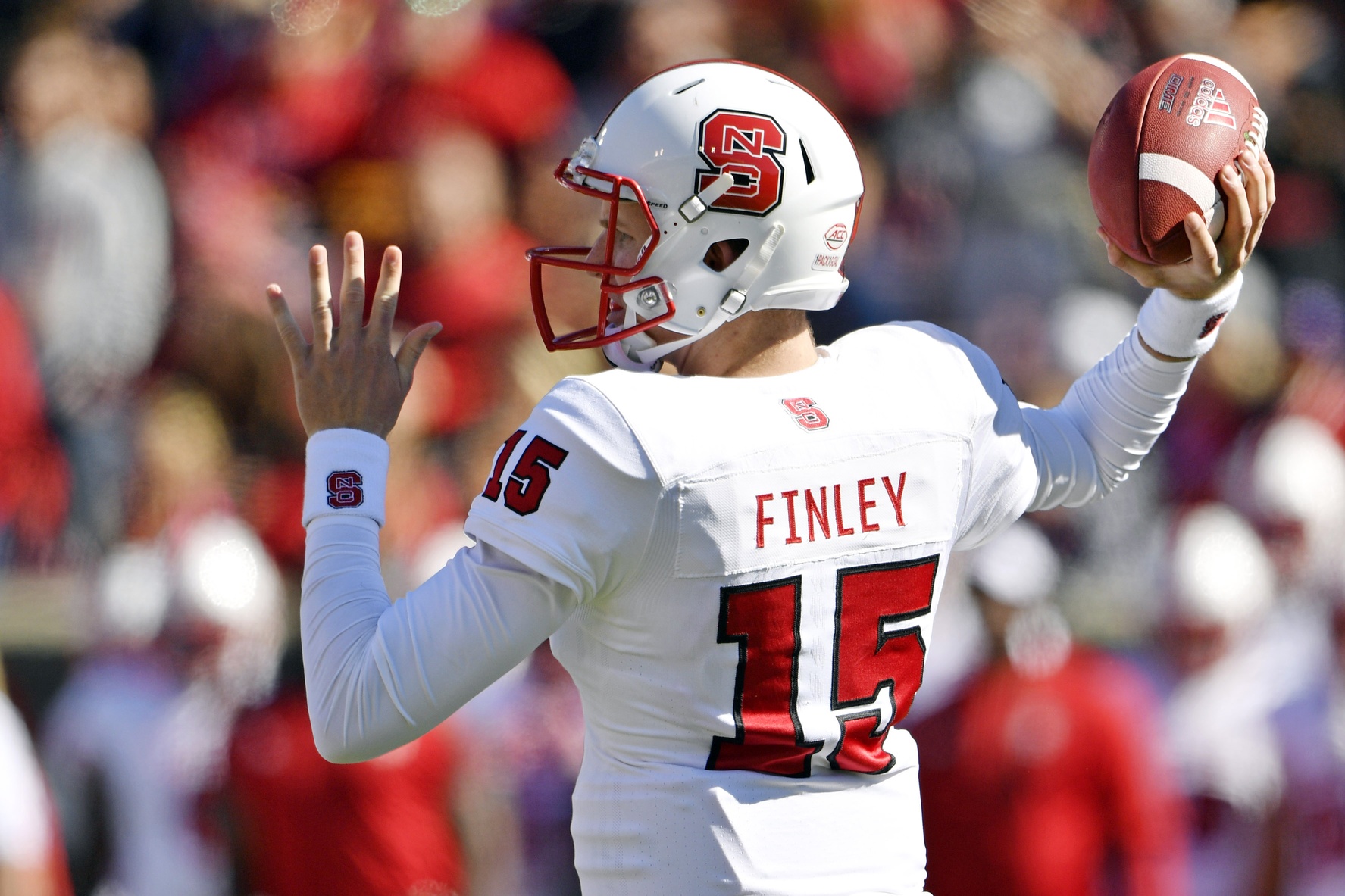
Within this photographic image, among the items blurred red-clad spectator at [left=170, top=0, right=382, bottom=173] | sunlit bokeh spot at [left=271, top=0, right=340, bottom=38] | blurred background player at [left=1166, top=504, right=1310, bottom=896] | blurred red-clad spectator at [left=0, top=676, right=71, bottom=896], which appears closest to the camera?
blurred red-clad spectator at [left=0, top=676, right=71, bottom=896]

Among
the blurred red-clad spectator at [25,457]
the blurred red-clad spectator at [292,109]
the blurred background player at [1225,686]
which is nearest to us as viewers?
the blurred background player at [1225,686]

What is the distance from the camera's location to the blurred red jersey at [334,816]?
3.62 metres

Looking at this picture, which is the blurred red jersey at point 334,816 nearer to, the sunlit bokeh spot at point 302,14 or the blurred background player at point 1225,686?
the blurred background player at point 1225,686

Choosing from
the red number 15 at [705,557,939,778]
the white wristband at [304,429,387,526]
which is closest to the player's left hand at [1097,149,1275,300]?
the red number 15 at [705,557,939,778]

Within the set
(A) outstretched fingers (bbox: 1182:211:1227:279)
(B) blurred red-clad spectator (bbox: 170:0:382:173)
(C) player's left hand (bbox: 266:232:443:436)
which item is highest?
(B) blurred red-clad spectator (bbox: 170:0:382:173)

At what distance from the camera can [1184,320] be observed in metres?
1.78

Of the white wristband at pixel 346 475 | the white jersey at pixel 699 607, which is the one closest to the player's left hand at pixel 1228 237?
the white jersey at pixel 699 607

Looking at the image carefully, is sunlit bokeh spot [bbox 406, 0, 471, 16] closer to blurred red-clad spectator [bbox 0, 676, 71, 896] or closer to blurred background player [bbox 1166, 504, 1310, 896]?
blurred red-clad spectator [bbox 0, 676, 71, 896]

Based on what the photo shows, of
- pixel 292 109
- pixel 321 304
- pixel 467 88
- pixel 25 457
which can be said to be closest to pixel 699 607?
pixel 321 304

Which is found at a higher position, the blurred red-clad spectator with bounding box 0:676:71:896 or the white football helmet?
the white football helmet

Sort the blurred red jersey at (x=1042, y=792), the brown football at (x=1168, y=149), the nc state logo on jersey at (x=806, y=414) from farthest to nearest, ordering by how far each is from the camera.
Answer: the blurred red jersey at (x=1042, y=792), the brown football at (x=1168, y=149), the nc state logo on jersey at (x=806, y=414)

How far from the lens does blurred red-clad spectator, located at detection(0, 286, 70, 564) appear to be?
4223 millimetres

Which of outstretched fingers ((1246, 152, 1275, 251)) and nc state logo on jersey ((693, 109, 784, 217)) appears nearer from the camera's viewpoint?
nc state logo on jersey ((693, 109, 784, 217))

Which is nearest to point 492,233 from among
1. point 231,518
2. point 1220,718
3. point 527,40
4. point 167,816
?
point 527,40
